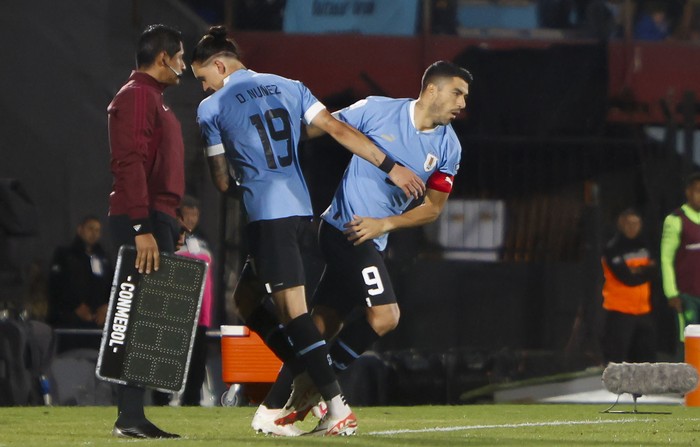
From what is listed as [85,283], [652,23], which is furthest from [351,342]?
[652,23]

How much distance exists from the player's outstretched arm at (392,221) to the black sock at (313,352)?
1.68ft

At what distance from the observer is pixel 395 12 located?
47.3 ft

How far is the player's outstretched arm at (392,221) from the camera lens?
7.99 meters

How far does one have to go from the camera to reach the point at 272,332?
801 cm

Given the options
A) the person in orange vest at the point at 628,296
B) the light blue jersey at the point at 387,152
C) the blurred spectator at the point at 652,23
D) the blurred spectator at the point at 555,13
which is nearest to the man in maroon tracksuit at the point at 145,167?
the light blue jersey at the point at 387,152

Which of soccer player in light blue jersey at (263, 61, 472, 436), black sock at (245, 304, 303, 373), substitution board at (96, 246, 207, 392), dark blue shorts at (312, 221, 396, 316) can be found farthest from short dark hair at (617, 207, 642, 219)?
substitution board at (96, 246, 207, 392)

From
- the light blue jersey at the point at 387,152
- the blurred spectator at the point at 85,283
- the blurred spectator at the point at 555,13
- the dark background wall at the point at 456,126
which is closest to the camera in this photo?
the light blue jersey at the point at 387,152

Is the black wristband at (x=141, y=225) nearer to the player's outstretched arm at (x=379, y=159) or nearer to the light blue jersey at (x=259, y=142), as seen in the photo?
the light blue jersey at (x=259, y=142)

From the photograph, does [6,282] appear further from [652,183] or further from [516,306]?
[652,183]

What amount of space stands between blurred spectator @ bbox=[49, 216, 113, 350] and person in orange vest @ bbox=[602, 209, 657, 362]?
367cm

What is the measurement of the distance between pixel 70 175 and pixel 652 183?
454cm

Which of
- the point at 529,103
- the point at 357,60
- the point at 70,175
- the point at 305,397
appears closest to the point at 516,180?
the point at 529,103

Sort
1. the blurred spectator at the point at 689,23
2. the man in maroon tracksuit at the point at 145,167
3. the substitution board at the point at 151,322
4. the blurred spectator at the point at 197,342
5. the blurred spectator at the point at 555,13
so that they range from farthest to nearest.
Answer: the blurred spectator at the point at 689,23 → the blurred spectator at the point at 555,13 → the blurred spectator at the point at 197,342 → the substitution board at the point at 151,322 → the man in maroon tracksuit at the point at 145,167

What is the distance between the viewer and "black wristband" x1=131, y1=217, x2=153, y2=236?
24.2 ft
